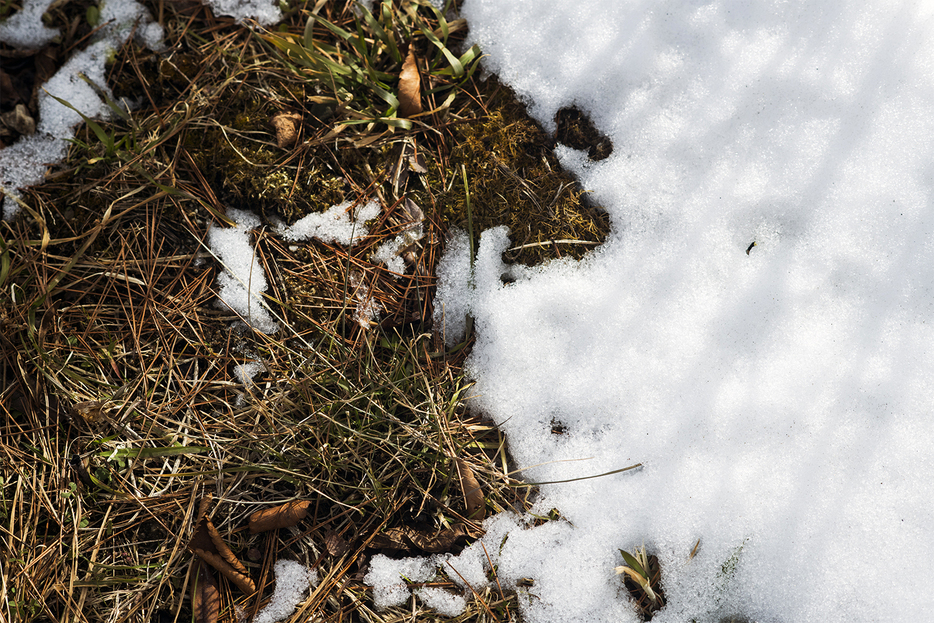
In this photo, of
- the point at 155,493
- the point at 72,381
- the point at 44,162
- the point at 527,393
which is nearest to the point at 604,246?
the point at 527,393

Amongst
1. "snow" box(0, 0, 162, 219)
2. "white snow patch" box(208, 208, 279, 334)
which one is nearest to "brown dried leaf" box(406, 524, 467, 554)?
"white snow patch" box(208, 208, 279, 334)

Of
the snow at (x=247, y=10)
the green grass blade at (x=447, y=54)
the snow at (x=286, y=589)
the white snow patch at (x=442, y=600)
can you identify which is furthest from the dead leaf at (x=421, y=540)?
the snow at (x=247, y=10)

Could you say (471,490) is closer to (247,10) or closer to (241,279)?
(241,279)

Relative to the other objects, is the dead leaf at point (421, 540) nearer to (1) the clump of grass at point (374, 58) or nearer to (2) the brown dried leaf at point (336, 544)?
(2) the brown dried leaf at point (336, 544)

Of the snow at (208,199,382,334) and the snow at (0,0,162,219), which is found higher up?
the snow at (0,0,162,219)

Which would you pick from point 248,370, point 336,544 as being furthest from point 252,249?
point 336,544

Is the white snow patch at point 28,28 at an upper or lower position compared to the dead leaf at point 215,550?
upper

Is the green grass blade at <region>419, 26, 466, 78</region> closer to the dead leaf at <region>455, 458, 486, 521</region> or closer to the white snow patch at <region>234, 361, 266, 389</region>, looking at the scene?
the white snow patch at <region>234, 361, 266, 389</region>
